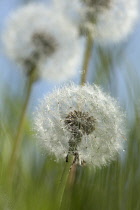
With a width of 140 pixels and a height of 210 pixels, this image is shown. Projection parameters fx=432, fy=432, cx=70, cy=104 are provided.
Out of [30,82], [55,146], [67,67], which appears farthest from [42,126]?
[67,67]

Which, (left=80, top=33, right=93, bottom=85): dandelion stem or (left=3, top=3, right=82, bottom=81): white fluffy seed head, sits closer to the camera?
(left=80, top=33, right=93, bottom=85): dandelion stem

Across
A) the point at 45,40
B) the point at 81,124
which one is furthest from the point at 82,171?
the point at 45,40

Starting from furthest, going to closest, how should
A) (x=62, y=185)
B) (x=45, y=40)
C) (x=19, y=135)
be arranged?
(x=45, y=40) → (x=19, y=135) → (x=62, y=185)

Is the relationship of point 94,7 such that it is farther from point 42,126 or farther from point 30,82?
point 42,126

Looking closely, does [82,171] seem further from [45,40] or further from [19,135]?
[45,40]

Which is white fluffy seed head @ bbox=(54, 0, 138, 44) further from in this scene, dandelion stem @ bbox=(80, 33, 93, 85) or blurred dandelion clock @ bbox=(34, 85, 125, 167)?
blurred dandelion clock @ bbox=(34, 85, 125, 167)

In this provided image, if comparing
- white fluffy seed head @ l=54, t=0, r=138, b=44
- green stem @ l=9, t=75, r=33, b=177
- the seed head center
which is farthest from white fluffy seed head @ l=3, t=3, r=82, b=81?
the seed head center
